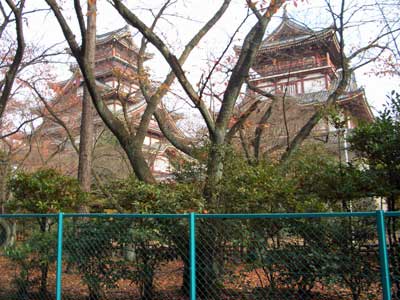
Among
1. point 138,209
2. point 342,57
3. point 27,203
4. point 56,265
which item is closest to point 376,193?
point 138,209

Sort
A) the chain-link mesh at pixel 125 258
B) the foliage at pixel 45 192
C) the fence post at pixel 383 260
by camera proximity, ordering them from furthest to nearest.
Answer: the foliage at pixel 45 192
the chain-link mesh at pixel 125 258
the fence post at pixel 383 260

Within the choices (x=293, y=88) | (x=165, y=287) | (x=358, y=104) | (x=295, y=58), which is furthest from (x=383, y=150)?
(x=293, y=88)

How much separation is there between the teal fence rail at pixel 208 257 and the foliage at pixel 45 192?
0.48 metres

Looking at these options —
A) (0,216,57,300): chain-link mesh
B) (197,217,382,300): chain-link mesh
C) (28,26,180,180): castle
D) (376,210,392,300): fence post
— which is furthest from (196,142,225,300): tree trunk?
(28,26,180,180): castle

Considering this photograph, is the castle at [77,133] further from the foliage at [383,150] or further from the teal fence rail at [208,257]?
the foliage at [383,150]

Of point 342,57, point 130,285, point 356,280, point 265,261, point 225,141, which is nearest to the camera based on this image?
point 356,280

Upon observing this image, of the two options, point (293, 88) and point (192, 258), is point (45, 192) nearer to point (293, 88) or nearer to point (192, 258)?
point (192, 258)

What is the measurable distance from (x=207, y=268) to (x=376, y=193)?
8.12 ft

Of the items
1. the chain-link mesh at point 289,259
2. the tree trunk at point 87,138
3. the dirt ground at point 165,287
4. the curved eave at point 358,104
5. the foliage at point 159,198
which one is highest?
the curved eave at point 358,104

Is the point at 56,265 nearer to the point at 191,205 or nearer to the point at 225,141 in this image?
the point at 191,205

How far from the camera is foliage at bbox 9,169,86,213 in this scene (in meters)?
6.38

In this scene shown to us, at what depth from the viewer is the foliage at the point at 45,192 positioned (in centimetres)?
638

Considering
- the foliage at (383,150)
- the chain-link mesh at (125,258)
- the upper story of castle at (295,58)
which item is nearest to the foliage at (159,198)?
the chain-link mesh at (125,258)

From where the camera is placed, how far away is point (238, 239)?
4.54m
